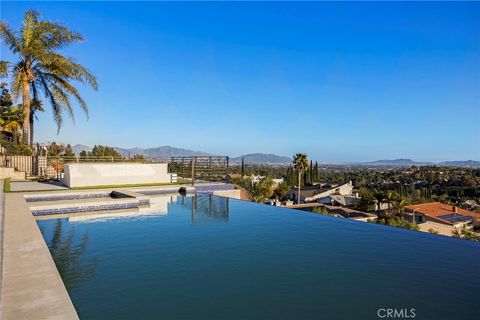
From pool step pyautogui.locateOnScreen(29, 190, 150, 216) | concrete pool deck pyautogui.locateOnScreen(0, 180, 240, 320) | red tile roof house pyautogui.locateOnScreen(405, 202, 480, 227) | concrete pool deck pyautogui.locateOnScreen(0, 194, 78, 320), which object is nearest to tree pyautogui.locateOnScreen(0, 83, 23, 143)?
pool step pyautogui.locateOnScreen(29, 190, 150, 216)

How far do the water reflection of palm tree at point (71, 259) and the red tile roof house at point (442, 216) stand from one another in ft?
113

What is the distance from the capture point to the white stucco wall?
15047 millimetres

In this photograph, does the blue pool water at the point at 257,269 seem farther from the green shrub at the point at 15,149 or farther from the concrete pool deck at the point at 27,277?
the green shrub at the point at 15,149

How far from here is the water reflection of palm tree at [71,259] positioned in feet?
16.9

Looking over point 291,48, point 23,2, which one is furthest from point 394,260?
point 291,48

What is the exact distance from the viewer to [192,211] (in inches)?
452

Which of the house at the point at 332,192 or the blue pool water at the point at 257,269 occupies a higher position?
the blue pool water at the point at 257,269

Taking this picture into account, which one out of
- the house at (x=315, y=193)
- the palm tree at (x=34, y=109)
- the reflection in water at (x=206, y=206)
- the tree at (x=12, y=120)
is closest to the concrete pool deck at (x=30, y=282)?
the reflection in water at (x=206, y=206)

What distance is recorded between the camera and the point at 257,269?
18.6ft

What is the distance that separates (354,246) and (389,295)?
8.84ft

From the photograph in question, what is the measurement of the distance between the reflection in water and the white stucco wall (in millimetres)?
3482

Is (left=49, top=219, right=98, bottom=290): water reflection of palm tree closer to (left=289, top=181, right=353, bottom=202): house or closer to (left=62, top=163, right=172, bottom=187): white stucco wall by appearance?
(left=62, top=163, right=172, bottom=187): white stucco wall

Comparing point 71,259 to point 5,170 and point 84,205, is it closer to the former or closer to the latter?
point 84,205

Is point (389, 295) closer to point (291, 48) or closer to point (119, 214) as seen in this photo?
point (119, 214)
